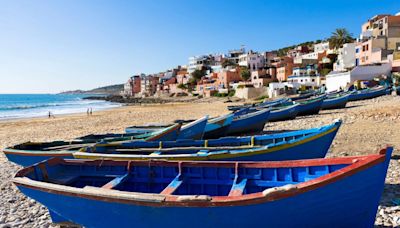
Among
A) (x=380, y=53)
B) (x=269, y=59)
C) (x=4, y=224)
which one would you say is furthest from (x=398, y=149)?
(x=269, y=59)

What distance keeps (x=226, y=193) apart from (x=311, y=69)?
219 feet

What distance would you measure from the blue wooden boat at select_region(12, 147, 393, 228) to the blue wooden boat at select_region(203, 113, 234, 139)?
315 inches

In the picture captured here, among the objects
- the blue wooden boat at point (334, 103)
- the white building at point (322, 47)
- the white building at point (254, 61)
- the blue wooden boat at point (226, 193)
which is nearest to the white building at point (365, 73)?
the blue wooden boat at point (334, 103)

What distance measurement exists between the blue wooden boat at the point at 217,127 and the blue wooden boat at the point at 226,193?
8002 millimetres

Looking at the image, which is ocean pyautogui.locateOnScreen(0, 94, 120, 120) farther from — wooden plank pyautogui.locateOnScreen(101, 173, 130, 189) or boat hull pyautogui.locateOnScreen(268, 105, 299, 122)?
wooden plank pyautogui.locateOnScreen(101, 173, 130, 189)

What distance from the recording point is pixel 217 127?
47.7 feet

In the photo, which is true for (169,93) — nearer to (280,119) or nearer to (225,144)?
(280,119)

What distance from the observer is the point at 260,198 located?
162 inches

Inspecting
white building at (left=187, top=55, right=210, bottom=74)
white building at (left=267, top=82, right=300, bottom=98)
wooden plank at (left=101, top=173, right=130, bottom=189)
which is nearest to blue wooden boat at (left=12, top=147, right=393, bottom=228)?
wooden plank at (left=101, top=173, right=130, bottom=189)

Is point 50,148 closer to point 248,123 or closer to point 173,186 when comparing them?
point 173,186

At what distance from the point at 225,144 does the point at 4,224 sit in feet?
21.2

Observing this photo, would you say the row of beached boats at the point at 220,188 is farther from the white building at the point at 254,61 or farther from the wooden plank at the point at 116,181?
the white building at the point at 254,61

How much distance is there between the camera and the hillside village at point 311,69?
4759 centimetres

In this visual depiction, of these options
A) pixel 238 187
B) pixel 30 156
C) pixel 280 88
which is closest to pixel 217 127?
pixel 30 156
